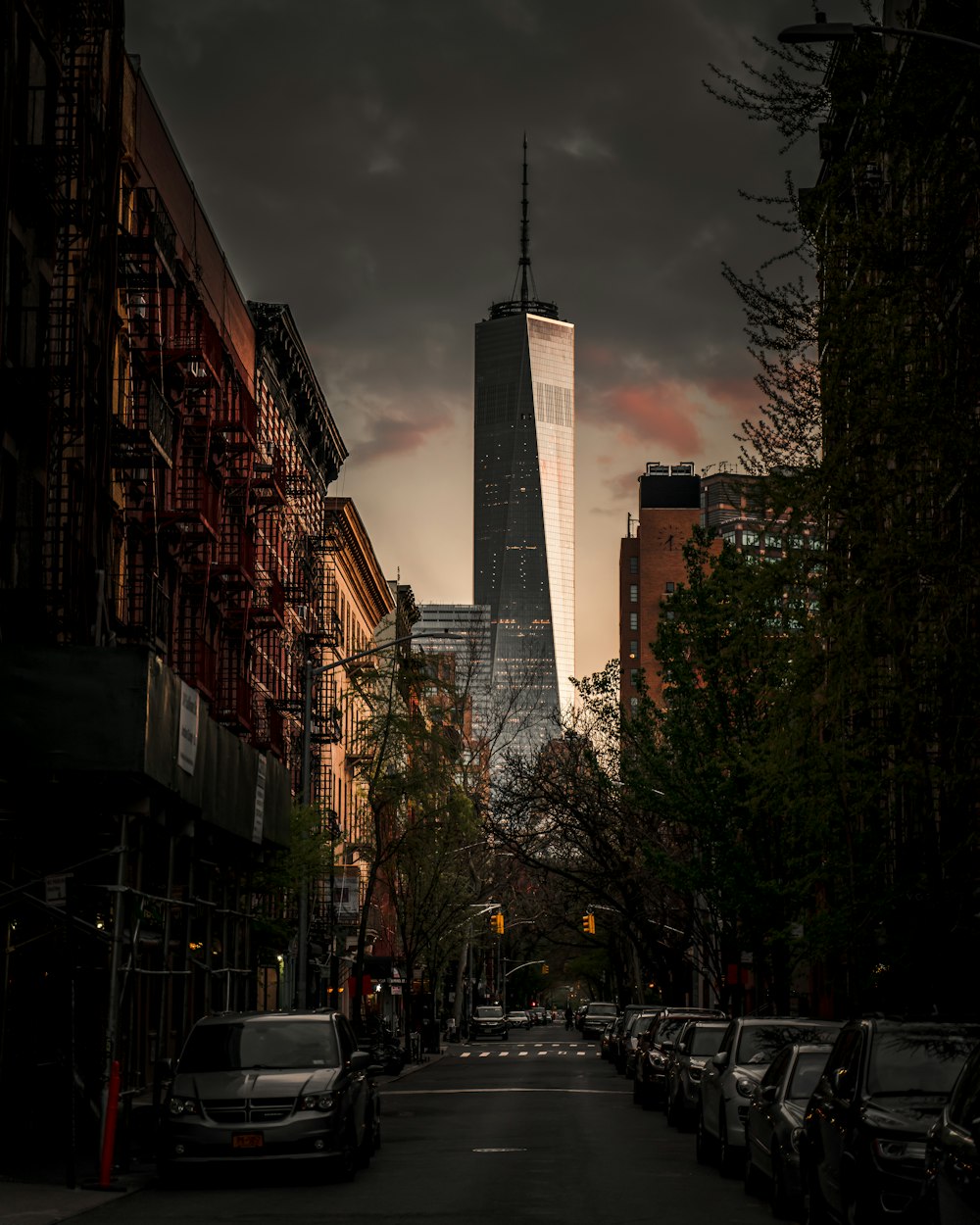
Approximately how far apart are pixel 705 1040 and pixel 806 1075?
11298 mm

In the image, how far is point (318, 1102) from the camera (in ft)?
62.4

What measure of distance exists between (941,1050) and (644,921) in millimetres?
42377

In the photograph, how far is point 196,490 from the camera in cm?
3953

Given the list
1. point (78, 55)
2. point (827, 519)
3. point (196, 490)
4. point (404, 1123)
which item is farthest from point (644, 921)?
point (827, 519)

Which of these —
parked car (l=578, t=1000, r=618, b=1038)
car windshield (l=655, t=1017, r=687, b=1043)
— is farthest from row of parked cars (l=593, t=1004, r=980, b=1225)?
parked car (l=578, t=1000, r=618, b=1038)

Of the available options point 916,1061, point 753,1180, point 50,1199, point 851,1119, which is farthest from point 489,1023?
point 851,1119

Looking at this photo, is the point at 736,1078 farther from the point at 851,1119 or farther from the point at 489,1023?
Answer: the point at 489,1023

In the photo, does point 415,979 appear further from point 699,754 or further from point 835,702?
point 835,702

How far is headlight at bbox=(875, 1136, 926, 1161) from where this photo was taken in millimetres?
12102

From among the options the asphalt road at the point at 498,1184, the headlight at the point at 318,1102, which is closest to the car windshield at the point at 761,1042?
the asphalt road at the point at 498,1184

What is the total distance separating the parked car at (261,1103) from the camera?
18812 mm

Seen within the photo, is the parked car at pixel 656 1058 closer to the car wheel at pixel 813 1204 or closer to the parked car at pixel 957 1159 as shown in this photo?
the car wheel at pixel 813 1204

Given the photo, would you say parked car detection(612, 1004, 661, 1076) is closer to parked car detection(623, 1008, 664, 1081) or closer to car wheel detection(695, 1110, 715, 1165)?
parked car detection(623, 1008, 664, 1081)

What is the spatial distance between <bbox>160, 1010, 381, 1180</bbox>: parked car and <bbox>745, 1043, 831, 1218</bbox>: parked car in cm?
419
